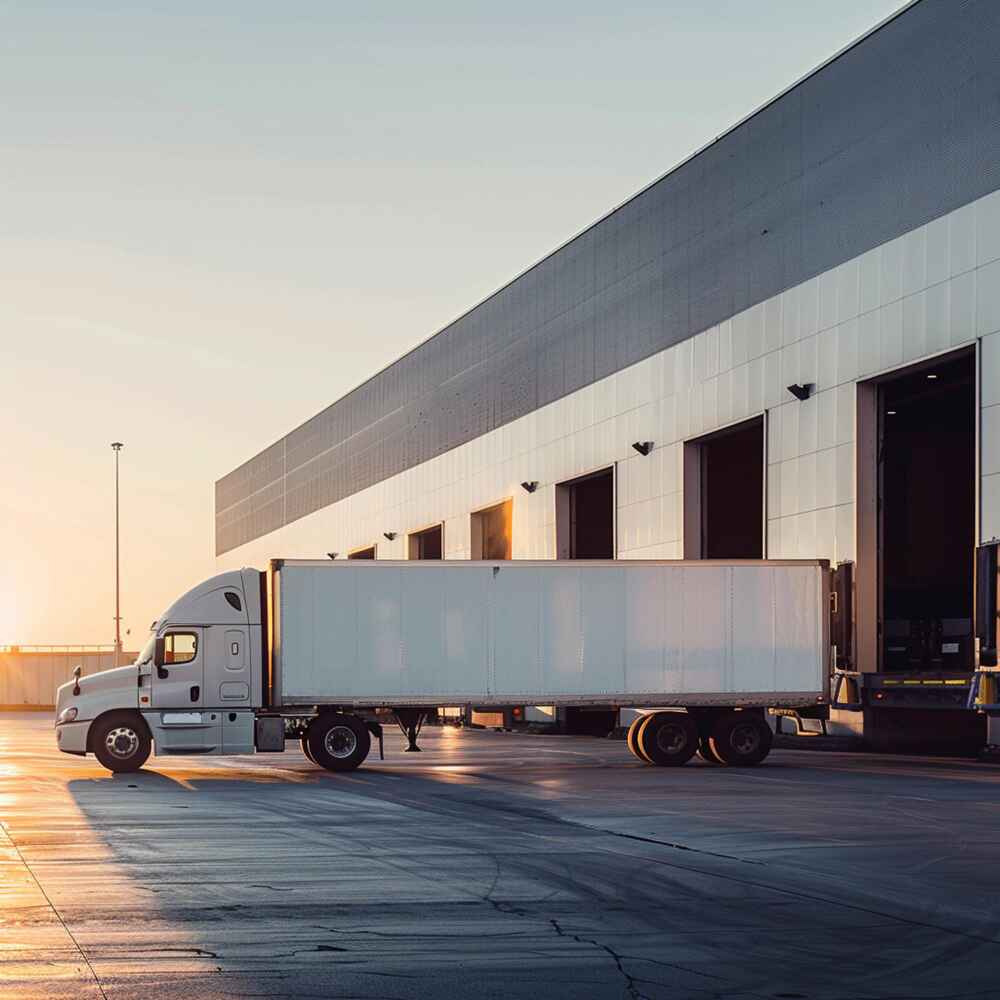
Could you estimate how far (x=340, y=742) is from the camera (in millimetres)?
32156

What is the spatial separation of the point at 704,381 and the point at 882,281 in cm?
946

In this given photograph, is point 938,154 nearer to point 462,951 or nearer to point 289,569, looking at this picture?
point 289,569

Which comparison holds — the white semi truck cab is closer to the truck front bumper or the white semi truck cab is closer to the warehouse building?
the truck front bumper

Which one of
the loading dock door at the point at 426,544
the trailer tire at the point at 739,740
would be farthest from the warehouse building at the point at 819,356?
the loading dock door at the point at 426,544

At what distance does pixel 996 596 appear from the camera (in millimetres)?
33875

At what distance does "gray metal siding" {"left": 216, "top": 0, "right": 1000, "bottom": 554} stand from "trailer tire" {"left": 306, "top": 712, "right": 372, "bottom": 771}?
15.7 m

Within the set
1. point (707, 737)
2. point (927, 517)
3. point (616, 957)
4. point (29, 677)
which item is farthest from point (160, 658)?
point (29, 677)

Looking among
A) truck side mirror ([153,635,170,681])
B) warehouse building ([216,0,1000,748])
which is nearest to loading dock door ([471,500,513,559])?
warehouse building ([216,0,1000,748])

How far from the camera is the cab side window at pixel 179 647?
31.5 meters

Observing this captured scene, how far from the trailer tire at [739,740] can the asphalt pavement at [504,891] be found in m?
5.19

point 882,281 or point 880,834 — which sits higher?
point 882,281

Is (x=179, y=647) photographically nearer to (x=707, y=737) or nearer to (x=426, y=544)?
(x=707, y=737)

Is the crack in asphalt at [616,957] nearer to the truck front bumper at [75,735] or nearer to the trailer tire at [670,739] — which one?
the truck front bumper at [75,735]

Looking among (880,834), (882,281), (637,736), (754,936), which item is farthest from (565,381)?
(754,936)
